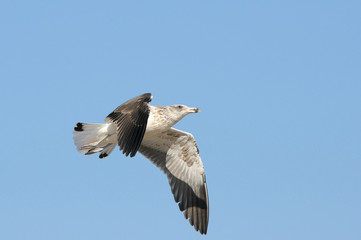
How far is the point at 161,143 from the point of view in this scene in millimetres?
12883

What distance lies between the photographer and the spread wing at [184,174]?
12.9 meters

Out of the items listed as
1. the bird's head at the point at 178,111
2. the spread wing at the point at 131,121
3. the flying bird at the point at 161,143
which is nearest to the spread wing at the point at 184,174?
the flying bird at the point at 161,143

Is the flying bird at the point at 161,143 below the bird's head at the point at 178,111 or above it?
below

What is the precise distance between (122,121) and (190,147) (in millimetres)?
2603

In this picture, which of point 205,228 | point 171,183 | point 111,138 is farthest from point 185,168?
point 111,138

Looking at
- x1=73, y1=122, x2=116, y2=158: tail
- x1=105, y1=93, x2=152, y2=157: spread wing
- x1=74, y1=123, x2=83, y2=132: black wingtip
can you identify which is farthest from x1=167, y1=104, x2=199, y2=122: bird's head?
x1=74, y1=123, x2=83, y2=132: black wingtip

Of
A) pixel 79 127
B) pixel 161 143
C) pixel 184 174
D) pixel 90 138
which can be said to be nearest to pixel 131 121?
pixel 90 138

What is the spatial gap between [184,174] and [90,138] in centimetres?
254

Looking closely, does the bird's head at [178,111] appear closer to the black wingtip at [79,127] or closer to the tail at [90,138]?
the tail at [90,138]

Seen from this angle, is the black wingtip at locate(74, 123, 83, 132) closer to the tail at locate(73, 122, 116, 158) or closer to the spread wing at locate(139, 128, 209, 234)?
the tail at locate(73, 122, 116, 158)

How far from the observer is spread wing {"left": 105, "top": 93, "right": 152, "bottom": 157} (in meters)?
10.2

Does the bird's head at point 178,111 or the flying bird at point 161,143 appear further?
the bird's head at point 178,111

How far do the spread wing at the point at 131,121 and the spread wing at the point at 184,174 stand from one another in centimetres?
213

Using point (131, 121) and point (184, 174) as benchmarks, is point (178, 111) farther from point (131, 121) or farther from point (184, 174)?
point (184, 174)
